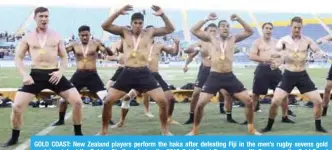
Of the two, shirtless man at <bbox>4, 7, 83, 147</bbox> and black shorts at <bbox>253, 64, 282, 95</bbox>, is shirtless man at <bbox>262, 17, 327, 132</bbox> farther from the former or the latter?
shirtless man at <bbox>4, 7, 83, 147</bbox>

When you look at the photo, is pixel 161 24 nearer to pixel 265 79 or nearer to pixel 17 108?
pixel 265 79

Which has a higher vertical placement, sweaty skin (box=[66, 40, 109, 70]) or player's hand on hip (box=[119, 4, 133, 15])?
player's hand on hip (box=[119, 4, 133, 15])

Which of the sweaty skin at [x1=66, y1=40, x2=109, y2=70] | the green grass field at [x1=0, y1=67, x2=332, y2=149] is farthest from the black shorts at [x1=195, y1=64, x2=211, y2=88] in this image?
the sweaty skin at [x1=66, y1=40, x2=109, y2=70]

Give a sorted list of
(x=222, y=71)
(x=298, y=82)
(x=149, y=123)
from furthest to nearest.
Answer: (x=149, y=123) → (x=298, y=82) → (x=222, y=71)

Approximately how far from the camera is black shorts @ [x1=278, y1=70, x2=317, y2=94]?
896cm

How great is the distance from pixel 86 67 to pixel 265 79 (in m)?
3.77

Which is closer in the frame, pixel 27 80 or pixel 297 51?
pixel 27 80

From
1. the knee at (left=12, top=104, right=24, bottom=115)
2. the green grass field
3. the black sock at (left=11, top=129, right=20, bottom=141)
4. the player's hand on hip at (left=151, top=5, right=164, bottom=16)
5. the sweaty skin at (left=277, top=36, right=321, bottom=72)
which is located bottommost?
the green grass field

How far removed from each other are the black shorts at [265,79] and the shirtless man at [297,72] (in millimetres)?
1854

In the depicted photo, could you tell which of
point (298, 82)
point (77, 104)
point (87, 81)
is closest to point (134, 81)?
point (77, 104)

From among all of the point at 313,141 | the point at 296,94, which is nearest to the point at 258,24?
the point at 296,94

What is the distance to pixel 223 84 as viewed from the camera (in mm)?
8594

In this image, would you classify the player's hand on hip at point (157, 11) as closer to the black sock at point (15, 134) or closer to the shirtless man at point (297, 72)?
the shirtless man at point (297, 72)

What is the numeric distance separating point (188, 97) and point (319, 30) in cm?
2353
